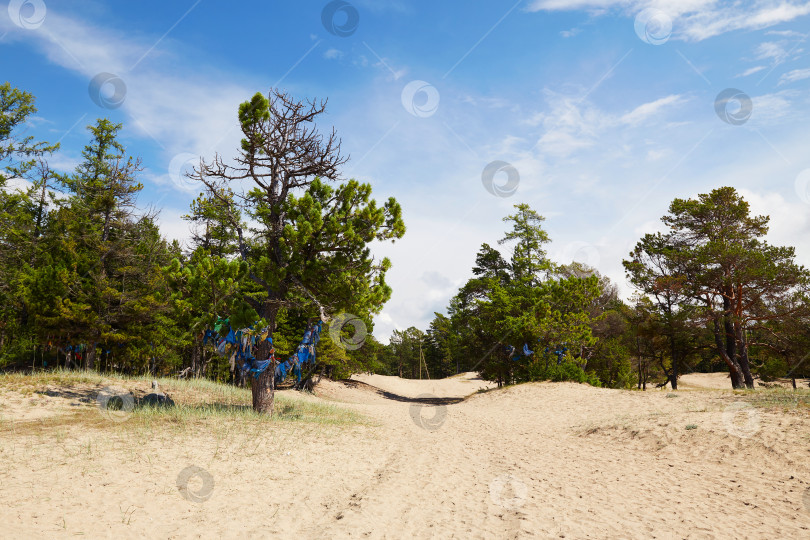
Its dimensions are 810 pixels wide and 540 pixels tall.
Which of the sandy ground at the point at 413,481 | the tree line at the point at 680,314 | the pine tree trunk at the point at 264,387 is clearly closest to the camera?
the sandy ground at the point at 413,481

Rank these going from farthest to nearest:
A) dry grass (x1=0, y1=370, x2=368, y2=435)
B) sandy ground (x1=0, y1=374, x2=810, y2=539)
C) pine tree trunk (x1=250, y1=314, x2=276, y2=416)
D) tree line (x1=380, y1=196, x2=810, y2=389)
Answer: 1. tree line (x1=380, y1=196, x2=810, y2=389)
2. pine tree trunk (x1=250, y1=314, x2=276, y2=416)
3. dry grass (x1=0, y1=370, x2=368, y2=435)
4. sandy ground (x1=0, y1=374, x2=810, y2=539)

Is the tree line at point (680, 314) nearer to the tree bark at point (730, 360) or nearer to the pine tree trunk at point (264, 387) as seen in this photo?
the tree bark at point (730, 360)

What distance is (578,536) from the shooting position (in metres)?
4.84

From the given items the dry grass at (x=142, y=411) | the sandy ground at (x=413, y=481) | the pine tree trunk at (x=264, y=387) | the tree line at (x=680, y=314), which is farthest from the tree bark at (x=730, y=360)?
the pine tree trunk at (x=264, y=387)

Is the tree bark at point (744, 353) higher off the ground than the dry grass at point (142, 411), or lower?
higher

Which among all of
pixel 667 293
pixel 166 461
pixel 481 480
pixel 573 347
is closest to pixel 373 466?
pixel 481 480

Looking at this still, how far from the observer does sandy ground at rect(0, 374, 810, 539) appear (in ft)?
16.5

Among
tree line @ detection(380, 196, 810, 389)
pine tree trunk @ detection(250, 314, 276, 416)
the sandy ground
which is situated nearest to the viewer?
the sandy ground

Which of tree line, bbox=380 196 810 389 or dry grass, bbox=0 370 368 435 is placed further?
tree line, bbox=380 196 810 389

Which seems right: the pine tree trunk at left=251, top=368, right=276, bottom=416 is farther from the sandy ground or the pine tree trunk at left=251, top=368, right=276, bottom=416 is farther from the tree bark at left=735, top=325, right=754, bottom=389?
the tree bark at left=735, top=325, right=754, bottom=389

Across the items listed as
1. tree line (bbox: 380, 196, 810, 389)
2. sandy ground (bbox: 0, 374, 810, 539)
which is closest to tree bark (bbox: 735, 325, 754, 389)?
tree line (bbox: 380, 196, 810, 389)

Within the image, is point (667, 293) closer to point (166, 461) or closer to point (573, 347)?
point (573, 347)

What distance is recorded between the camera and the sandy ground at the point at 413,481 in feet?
16.5

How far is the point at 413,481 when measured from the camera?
727 centimetres
